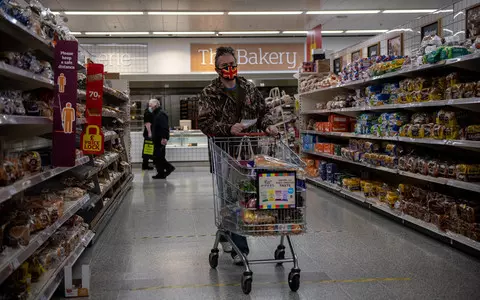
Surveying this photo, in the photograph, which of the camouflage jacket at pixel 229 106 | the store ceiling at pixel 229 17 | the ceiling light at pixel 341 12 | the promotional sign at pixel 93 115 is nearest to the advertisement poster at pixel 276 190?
the camouflage jacket at pixel 229 106

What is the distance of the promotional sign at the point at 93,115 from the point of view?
159 inches

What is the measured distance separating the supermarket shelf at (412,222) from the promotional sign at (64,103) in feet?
10.6

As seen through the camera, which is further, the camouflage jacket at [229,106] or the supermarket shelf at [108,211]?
the supermarket shelf at [108,211]

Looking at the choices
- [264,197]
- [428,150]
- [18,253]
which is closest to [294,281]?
→ [264,197]

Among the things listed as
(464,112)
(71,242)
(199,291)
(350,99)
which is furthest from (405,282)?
(350,99)

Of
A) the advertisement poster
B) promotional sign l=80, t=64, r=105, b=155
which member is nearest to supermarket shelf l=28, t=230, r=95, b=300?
promotional sign l=80, t=64, r=105, b=155

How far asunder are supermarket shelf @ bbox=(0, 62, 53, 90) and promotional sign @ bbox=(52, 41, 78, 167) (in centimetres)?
11

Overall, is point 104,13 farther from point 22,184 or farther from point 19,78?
point 22,184

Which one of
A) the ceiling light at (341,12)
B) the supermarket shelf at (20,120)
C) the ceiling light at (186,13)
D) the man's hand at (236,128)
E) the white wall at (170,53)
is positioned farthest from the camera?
the white wall at (170,53)

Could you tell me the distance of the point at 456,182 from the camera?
159 inches

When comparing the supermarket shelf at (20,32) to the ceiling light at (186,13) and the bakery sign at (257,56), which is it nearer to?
the ceiling light at (186,13)

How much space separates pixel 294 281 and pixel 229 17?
9190mm

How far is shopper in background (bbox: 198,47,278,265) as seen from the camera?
360cm

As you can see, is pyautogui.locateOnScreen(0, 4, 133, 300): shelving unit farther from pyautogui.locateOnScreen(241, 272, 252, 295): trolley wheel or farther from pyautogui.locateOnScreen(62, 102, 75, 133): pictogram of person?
pyautogui.locateOnScreen(241, 272, 252, 295): trolley wheel
